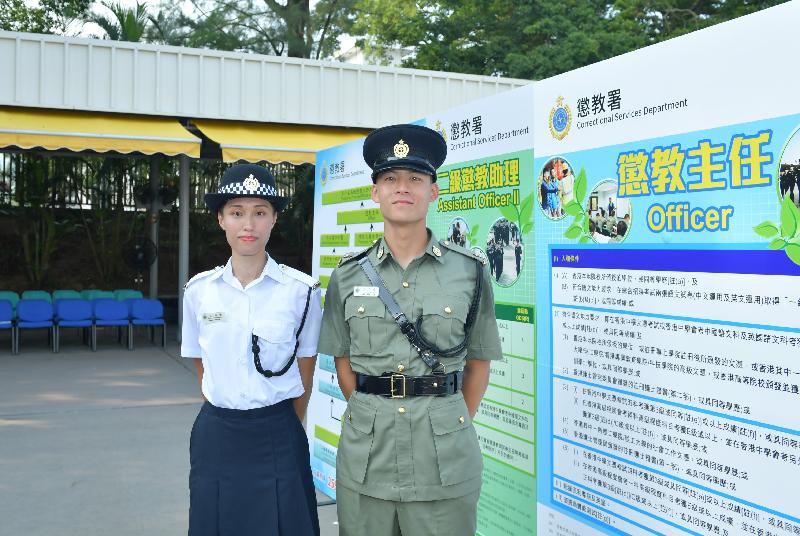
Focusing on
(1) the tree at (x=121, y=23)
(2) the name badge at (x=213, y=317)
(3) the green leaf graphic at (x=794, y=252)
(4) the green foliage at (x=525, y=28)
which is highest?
(4) the green foliage at (x=525, y=28)

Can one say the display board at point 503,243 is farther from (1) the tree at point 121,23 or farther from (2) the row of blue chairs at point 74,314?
(1) the tree at point 121,23

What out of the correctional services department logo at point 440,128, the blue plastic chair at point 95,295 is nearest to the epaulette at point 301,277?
the correctional services department logo at point 440,128

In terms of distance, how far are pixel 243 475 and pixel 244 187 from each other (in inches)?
36.2

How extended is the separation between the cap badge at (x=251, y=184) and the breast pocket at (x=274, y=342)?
0.44 m

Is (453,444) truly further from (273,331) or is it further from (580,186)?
(580,186)

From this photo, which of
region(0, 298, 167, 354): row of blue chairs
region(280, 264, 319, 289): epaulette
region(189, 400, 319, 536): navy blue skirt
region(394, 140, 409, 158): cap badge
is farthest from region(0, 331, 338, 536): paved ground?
region(394, 140, 409, 158): cap badge

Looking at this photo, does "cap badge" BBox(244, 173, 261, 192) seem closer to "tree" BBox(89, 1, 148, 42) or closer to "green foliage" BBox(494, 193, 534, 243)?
"green foliage" BBox(494, 193, 534, 243)

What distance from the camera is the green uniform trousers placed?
8.16ft

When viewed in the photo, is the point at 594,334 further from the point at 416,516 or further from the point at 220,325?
the point at 220,325

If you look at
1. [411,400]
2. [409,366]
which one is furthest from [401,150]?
[411,400]

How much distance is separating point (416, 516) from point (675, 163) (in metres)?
1.32

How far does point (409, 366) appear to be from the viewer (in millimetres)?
2518

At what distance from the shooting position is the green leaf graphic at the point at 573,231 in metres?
2.95

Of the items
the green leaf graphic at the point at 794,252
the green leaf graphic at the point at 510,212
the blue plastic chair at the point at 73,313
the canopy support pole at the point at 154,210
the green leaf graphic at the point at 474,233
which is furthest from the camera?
the canopy support pole at the point at 154,210
